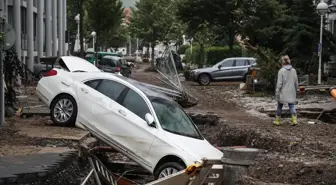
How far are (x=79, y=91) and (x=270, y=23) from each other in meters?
26.0

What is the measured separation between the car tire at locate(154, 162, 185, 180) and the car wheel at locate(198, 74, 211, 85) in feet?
80.6

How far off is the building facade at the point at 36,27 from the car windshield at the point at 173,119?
17.4 m

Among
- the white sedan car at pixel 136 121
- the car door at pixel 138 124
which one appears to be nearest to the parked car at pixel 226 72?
the white sedan car at pixel 136 121

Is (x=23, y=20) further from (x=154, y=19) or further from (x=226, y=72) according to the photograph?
(x=154, y=19)

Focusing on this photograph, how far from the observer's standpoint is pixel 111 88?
462 inches

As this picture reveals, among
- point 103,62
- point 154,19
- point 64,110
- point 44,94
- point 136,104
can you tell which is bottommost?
point 64,110

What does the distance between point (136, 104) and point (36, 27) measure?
26549 mm

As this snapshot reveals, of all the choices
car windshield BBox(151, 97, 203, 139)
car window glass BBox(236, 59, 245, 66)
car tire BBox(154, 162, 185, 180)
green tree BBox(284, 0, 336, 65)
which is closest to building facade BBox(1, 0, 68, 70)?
car window glass BBox(236, 59, 245, 66)

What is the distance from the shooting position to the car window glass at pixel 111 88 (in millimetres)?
11405

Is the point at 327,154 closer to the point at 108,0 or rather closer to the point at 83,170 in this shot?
the point at 83,170

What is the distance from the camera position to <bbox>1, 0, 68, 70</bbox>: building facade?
94.6 ft

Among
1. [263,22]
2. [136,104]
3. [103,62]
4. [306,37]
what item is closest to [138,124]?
[136,104]

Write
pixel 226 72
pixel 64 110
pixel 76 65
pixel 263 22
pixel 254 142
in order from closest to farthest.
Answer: pixel 64 110, pixel 254 142, pixel 76 65, pixel 226 72, pixel 263 22

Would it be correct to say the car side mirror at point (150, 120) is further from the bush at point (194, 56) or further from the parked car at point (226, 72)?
the bush at point (194, 56)
